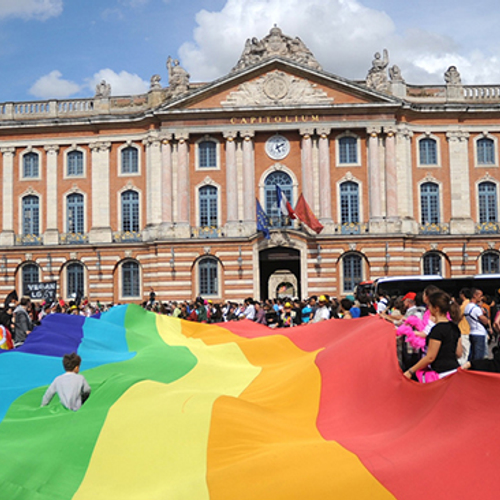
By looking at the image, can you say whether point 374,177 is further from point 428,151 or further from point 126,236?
point 126,236

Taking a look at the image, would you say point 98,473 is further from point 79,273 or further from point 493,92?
point 493,92

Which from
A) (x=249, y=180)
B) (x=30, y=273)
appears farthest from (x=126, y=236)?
(x=249, y=180)

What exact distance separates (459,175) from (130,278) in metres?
21.7

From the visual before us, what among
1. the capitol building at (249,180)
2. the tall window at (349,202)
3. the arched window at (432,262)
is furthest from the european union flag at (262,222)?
the arched window at (432,262)

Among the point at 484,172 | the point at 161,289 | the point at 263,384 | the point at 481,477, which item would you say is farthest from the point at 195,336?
the point at 484,172

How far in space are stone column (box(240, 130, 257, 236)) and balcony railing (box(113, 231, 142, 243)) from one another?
22.7ft

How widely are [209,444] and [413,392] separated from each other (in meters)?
2.21

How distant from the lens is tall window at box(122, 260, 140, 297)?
41000mm

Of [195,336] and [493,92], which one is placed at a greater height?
[493,92]

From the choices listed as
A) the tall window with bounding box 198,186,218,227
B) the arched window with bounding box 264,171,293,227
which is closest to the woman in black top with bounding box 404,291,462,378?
the arched window with bounding box 264,171,293,227

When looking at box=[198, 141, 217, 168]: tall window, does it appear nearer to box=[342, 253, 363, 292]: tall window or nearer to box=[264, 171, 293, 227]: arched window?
box=[264, 171, 293, 227]: arched window

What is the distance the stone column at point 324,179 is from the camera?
1550 inches

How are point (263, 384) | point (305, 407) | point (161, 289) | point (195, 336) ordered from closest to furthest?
point (305, 407)
point (263, 384)
point (195, 336)
point (161, 289)

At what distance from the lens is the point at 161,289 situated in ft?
129
